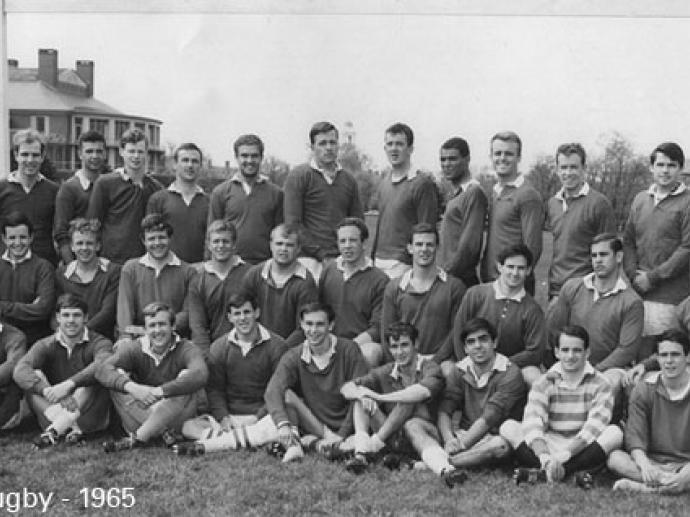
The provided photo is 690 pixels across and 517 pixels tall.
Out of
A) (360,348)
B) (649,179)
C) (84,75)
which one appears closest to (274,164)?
(649,179)

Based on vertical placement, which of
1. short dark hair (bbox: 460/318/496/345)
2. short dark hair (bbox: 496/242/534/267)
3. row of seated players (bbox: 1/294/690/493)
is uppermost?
short dark hair (bbox: 496/242/534/267)

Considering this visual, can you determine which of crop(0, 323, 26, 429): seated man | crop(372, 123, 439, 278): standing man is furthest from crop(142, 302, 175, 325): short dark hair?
crop(372, 123, 439, 278): standing man

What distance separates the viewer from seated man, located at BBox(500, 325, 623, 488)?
5.91 metres

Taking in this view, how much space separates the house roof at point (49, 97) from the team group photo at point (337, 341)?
5241cm

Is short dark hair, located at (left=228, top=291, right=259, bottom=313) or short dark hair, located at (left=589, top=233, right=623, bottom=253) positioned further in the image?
short dark hair, located at (left=228, top=291, right=259, bottom=313)

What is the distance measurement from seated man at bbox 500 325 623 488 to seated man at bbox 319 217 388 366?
→ 158 cm

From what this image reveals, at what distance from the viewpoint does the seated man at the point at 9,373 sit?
277 inches

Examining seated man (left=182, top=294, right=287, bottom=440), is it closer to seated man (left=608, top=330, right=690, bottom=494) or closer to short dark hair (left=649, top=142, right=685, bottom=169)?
seated man (left=608, top=330, right=690, bottom=494)

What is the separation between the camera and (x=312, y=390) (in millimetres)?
6816

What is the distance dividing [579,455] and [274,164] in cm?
Result: 1436

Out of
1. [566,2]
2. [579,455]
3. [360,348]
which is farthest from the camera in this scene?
[566,2]

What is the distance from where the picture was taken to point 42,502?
17.9 ft

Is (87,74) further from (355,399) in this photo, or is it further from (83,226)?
(355,399)

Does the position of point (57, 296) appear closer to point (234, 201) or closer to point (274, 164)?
point (234, 201)
